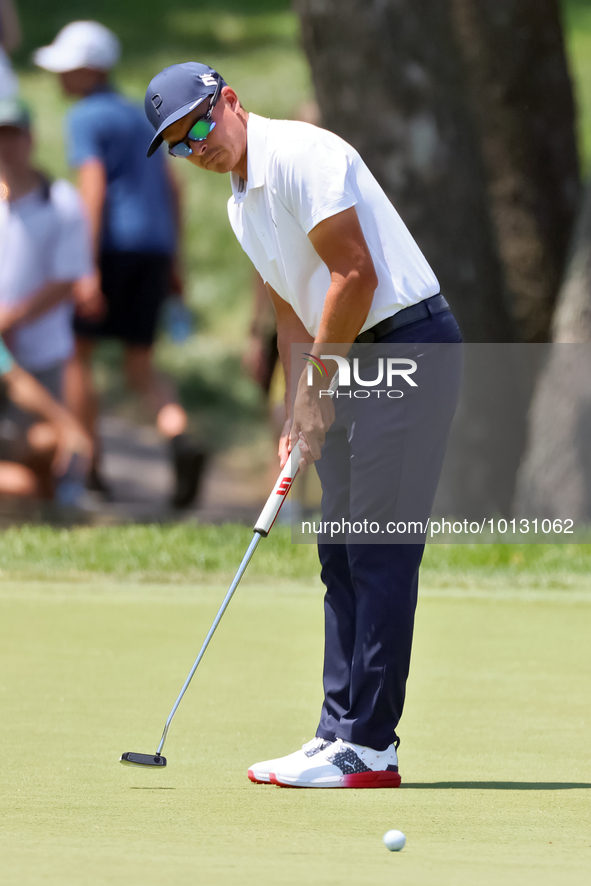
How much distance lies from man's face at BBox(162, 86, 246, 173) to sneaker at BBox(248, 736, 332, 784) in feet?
4.72

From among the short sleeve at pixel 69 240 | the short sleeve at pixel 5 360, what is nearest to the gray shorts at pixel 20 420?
the short sleeve at pixel 5 360

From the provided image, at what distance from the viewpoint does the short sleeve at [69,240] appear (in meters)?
8.62

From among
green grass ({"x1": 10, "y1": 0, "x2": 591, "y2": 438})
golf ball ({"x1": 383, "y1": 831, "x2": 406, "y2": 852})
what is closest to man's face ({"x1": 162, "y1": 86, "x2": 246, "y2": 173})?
golf ball ({"x1": 383, "y1": 831, "x2": 406, "y2": 852})

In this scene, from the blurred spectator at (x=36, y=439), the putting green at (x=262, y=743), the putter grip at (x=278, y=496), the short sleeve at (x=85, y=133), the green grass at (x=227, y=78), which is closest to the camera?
the putting green at (x=262, y=743)

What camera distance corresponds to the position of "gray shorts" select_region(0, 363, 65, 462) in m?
8.80

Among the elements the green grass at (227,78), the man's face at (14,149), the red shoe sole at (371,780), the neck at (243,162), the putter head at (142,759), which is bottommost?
the red shoe sole at (371,780)

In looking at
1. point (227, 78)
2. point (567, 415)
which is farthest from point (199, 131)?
point (227, 78)

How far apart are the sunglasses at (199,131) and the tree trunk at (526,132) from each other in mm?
5931

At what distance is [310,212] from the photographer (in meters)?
3.68

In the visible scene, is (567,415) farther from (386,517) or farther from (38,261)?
(386,517)

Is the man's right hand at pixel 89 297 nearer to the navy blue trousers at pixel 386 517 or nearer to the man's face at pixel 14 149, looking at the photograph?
the man's face at pixel 14 149

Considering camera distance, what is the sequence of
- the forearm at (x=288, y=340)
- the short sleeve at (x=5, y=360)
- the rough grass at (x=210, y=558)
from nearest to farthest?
the forearm at (x=288, y=340), the rough grass at (x=210, y=558), the short sleeve at (x=5, y=360)

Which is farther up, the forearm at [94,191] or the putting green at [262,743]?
the forearm at [94,191]

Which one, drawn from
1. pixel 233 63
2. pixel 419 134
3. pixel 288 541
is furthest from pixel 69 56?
pixel 233 63
